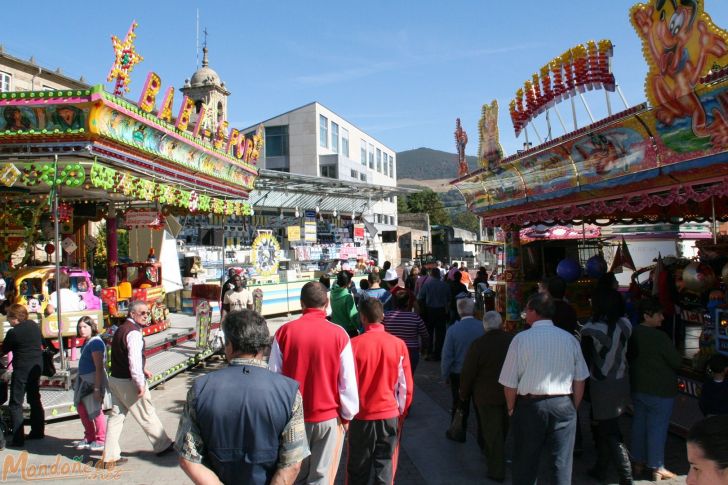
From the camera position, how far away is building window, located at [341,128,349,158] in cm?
5008

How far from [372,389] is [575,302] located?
791cm

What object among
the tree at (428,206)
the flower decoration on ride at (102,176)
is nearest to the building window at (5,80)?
the flower decoration on ride at (102,176)

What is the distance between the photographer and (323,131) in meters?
46.7

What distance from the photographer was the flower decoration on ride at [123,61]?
925 cm

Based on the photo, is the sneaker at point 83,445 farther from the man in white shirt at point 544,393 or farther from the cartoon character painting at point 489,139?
the cartoon character painting at point 489,139

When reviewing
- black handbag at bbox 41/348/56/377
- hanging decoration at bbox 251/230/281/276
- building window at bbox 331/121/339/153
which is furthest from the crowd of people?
building window at bbox 331/121/339/153

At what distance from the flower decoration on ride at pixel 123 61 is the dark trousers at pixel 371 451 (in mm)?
7389

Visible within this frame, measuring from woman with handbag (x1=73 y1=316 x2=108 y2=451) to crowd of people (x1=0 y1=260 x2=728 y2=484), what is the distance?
2 cm

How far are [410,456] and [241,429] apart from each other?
3.82m

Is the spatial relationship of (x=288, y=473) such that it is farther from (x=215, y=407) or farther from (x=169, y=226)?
(x=169, y=226)

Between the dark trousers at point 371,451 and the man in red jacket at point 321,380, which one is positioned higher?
the man in red jacket at point 321,380

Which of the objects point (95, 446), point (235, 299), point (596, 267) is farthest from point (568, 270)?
point (95, 446)

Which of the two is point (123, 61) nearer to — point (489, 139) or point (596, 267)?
point (489, 139)

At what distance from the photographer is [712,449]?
5.96 feet
